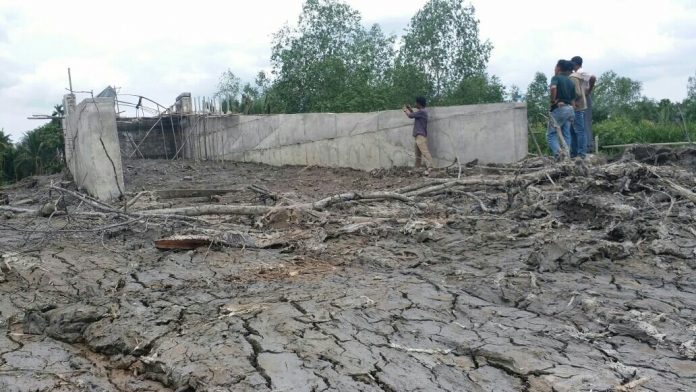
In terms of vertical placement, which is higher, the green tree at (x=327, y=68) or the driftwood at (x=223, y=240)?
the green tree at (x=327, y=68)

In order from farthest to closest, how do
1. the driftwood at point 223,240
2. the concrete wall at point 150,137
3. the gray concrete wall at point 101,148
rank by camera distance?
the concrete wall at point 150,137 < the gray concrete wall at point 101,148 < the driftwood at point 223,240

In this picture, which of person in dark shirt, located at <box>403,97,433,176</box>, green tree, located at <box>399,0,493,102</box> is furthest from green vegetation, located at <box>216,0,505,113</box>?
person in dark shirt, located at <box>403,97,433,176</box>

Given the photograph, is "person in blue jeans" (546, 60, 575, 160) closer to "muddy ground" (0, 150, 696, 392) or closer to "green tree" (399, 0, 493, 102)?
"muddy ground" (0, 150, 696, 392)

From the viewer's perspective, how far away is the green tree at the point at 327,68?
66.5ft

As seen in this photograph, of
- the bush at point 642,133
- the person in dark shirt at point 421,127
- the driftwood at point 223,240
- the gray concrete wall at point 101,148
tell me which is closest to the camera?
the driftwood at point 223,240

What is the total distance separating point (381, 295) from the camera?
4012mm

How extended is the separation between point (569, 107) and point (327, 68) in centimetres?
1266

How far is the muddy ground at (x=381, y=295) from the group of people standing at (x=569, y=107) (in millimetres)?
1660

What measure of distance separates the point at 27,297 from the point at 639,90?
122 ft

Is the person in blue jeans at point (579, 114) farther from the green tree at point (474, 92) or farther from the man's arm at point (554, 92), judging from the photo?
the green tree at point (474, 92)

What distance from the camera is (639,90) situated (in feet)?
119

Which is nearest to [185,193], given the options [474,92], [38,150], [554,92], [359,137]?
[359,137]

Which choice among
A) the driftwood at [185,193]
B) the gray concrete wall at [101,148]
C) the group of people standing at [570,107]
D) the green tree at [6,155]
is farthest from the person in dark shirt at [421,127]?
the green tree at [6,155]

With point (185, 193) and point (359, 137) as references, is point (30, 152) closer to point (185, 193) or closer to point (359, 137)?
point (359, 137)
